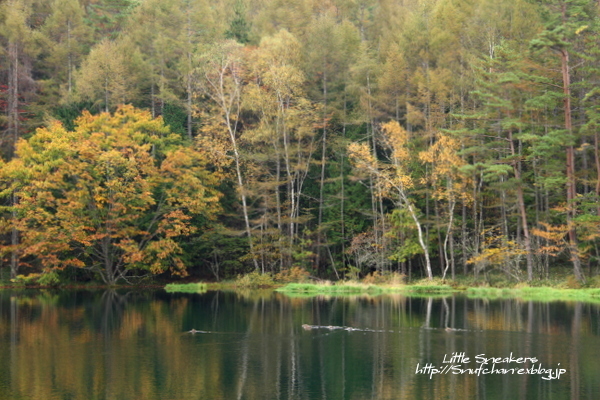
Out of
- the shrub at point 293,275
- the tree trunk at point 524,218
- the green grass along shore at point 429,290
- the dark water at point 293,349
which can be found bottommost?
the dark water at point 293,349

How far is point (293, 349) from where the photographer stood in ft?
64.1

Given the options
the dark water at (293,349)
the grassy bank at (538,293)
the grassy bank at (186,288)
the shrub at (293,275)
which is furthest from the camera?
the shrub at (293,275)

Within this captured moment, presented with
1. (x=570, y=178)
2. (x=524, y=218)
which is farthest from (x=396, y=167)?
(x=570, y=178)

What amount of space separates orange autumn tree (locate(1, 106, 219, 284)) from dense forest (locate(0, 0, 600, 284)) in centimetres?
15

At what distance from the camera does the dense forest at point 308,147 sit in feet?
125

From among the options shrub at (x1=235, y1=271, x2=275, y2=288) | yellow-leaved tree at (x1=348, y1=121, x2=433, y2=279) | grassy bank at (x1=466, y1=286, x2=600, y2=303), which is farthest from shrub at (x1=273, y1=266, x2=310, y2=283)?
grassy bank at (x1=466, y1=286, x2=600, y2=303)

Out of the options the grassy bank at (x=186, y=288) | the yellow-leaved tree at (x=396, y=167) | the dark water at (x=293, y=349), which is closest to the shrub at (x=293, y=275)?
the grassy bank at (x=186, y=288)

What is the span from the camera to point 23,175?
41.9 m

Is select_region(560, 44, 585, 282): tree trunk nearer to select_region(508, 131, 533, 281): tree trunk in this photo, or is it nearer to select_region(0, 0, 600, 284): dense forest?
select_region(0, 0, 600, 284): dense forest

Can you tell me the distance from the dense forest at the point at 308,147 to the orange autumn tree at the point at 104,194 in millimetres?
151

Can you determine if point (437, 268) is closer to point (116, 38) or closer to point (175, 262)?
point (175, 262)

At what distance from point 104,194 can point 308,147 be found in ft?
44.6

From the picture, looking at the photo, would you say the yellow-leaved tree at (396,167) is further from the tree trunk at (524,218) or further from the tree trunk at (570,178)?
the tree trunk at (570,178)

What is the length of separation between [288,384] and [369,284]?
80.4ft
